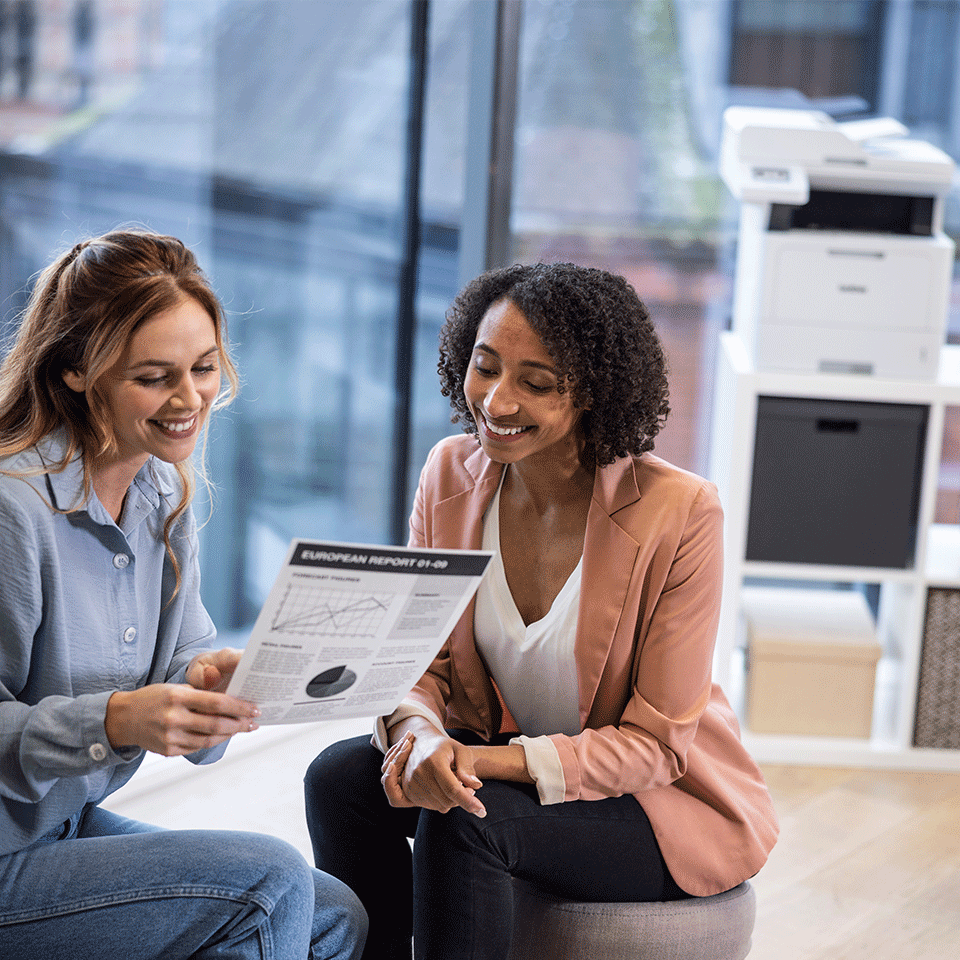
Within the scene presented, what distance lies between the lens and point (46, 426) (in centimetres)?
140

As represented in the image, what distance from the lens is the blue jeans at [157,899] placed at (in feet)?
4.18

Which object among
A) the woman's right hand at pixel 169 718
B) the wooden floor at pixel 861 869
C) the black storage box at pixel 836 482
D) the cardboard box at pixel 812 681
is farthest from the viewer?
the cardboard box at pixel 812 681

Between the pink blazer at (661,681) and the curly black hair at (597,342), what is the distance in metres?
0.06

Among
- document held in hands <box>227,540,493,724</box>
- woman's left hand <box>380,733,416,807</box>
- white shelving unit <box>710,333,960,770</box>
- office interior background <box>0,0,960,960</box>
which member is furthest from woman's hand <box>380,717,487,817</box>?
white shelving unit <box>710,333,960,770</box>

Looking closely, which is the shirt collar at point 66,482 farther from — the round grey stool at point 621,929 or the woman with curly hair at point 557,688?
the round grey stool at point 621,929

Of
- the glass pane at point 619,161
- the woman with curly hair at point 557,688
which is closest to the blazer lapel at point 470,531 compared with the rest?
the woman with curly hair at point 557,688

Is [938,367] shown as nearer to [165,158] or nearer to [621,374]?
[621,374]

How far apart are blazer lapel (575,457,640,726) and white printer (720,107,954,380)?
121cm

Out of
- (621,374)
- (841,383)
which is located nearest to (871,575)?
(841,383)

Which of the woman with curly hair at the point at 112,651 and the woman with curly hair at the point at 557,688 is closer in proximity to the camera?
the woman with curly hair at the point at 112,651

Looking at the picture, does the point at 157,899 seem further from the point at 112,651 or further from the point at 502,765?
the point at 502,765

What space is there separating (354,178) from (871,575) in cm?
161

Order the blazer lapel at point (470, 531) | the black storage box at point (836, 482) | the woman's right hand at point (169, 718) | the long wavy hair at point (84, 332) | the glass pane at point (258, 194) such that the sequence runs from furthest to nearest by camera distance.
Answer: the black storage box at point (836, 482)
the glass pane at point (258, 194)
the blazer lapel at point (470, 531)
the long wavy hair at point (84, 332)
the woman's right hand at point (169, 718)

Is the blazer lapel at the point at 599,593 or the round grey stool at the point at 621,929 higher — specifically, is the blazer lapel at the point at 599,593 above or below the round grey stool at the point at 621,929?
above
